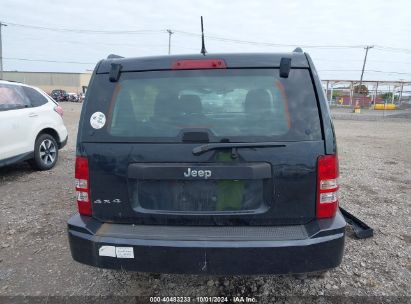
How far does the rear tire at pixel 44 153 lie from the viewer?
6664 mm

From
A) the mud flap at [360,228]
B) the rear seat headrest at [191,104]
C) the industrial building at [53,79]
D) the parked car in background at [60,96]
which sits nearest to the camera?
the rear seat headrest at [191,104]

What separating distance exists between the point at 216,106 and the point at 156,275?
5.51 feet

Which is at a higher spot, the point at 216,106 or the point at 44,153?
the point at 216,106

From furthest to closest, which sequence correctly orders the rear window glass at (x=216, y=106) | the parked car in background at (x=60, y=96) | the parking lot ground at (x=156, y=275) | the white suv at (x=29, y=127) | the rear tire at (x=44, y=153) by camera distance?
the parked car in background at (x=60, y=96), the rear tire at (x=44, y=153), the white suv at (x=29, y=127), the parking lot ground at (x=156, y=275), the rear window glass at (x=216, y=106)

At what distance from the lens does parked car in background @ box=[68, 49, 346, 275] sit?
2.37 meters

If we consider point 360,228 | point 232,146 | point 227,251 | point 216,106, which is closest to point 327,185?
point 232,146

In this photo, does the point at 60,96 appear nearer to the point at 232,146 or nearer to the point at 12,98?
the point at 12,98

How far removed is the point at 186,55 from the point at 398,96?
62.6 metres

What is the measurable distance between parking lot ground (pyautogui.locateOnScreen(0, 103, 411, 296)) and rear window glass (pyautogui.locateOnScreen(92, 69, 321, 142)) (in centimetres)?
139

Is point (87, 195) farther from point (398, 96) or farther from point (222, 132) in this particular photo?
point (398, 96)

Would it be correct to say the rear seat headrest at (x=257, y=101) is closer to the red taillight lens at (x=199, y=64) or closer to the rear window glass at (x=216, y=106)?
the rear window glass at (x=216, y=106)

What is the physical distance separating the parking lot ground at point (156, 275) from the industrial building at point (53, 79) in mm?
73798

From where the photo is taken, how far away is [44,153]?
6906mm

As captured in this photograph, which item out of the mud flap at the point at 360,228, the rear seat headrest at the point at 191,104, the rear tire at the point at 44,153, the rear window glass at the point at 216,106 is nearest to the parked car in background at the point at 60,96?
the rear tire at the point at 44,153
